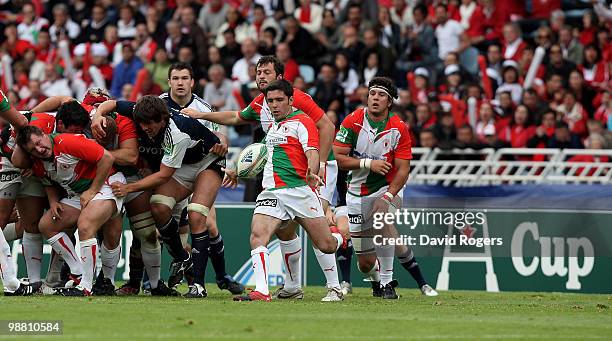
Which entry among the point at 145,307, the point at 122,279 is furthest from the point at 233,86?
the point at 145,307

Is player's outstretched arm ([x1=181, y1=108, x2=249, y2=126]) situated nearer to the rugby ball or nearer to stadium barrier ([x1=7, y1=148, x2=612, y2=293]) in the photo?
the rugby ball

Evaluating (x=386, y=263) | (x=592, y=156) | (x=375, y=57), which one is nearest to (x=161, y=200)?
(x=386, y=263)

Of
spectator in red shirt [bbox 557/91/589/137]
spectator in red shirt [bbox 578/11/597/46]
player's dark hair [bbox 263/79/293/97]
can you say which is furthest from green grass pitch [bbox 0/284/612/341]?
spectator in red shirt [bbox 578/11/597/46]

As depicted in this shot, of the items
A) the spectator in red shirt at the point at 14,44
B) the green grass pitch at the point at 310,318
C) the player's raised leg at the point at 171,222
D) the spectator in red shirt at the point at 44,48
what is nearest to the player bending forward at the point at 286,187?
the green grass pitch at the point at 310,318

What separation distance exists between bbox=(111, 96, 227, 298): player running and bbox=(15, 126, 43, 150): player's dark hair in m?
1.02

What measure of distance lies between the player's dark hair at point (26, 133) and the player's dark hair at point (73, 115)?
38cm

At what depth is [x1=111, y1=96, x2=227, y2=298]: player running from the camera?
43.4ft

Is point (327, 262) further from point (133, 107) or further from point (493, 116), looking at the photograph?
point (493, 116)

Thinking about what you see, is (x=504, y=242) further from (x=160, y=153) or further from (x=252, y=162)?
(x=160, y=153)

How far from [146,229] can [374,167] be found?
273cm

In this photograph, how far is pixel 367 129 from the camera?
14742 millimetres

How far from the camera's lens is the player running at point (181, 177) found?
43.4ft

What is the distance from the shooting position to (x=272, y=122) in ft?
45.5

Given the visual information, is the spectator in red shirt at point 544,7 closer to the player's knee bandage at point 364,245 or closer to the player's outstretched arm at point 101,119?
the player's knee bandage at point 364,245
